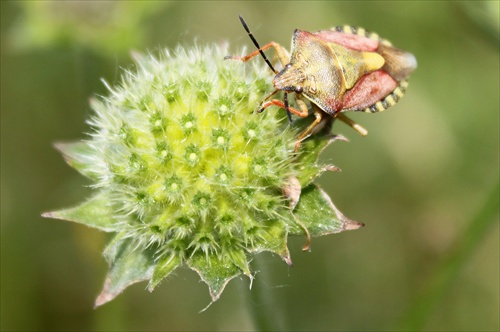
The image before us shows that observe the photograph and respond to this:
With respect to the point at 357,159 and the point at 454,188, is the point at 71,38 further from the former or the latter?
the point at 454,188

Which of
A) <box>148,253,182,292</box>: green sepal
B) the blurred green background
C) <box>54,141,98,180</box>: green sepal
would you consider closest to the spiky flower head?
<box>148,253,182,292</box>: green sepal

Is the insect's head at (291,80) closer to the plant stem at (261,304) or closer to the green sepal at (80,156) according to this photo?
the plant stem at (261,304)

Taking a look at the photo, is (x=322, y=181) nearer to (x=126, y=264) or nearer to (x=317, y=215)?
(x=317, y=215)

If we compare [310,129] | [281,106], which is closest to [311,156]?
[310,129]

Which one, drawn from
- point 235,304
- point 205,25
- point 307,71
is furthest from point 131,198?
point 205,25

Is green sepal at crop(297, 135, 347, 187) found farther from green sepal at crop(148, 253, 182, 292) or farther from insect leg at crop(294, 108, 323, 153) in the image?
green sepal at crop(148, 253, 182, 292)

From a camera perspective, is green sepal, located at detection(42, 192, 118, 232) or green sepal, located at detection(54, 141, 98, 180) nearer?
green sepal, located at detection(42, 192, 118, 232)

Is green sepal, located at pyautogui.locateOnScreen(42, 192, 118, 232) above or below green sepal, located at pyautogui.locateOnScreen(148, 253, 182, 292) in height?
above
